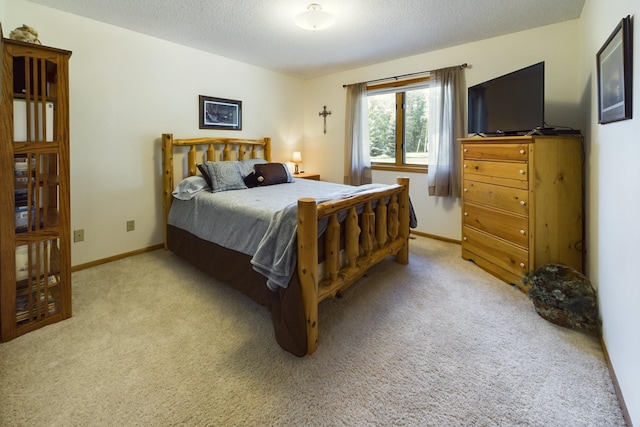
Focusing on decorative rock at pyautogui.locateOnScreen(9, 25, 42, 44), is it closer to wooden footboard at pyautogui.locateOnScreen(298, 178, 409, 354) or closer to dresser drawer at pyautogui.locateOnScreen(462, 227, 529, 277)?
wooden footboard at pyautogui.locateOnScreen(298, 178, 409, 354)

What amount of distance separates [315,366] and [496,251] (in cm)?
197

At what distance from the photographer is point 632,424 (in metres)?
1.26

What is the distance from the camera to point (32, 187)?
2033 mm

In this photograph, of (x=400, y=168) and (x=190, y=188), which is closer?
(x=190, y=188)

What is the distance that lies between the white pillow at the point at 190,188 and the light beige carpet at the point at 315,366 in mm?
1080

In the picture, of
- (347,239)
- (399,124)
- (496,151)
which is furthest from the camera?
(399,124)

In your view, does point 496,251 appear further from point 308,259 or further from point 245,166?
point 245,166

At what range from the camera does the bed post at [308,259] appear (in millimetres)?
1744

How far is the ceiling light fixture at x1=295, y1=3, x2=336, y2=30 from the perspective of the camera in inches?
99.0

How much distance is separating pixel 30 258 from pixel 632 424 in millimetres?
3154

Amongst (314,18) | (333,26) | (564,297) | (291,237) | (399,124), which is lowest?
(564,297)

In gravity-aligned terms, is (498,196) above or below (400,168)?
below

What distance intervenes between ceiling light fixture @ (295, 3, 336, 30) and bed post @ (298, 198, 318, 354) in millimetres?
1661

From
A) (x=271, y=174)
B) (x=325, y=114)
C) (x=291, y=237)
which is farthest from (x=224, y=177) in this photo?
(x=325, y=114)
